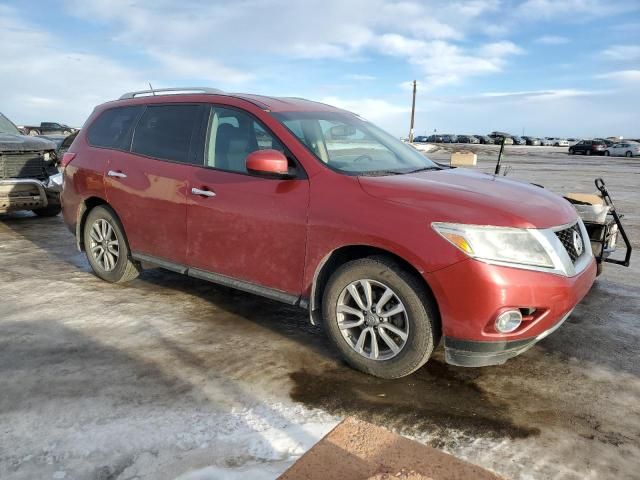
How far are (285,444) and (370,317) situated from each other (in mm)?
993

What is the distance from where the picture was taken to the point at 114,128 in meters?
5.16

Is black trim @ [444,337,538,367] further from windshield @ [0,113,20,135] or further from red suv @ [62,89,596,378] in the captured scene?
windshield @ [0,113,20,135]

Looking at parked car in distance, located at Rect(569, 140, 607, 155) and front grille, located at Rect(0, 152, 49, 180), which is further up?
parked car in distance, located at Rect(569, 140, 607, 155)

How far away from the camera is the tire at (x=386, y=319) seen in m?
3.11

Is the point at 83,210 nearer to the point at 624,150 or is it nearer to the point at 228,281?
the point at 228,281

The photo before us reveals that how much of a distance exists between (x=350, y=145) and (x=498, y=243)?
5.09ft

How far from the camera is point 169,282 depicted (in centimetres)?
548

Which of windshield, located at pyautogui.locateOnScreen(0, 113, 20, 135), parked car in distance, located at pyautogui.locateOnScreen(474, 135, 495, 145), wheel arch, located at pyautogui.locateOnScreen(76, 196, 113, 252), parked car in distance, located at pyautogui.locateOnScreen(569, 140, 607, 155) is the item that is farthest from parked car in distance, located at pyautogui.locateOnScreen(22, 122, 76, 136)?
parked car in distance, located at pyautogui.locateOnScreen(474, 135, 495, 145)

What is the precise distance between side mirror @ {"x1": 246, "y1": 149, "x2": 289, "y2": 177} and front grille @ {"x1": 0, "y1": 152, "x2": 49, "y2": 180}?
20.9ft

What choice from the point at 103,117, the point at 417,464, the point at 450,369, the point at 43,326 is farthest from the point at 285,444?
the point at 103,117

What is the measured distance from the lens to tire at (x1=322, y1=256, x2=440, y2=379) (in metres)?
3.11

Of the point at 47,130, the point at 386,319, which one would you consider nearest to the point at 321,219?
the point at 386,319

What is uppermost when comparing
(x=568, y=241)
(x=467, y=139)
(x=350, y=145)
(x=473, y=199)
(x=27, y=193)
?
(x=467, y=139)

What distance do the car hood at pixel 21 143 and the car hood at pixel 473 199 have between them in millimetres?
7043
